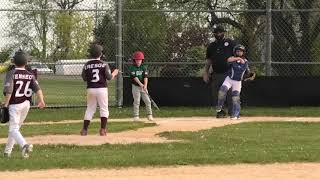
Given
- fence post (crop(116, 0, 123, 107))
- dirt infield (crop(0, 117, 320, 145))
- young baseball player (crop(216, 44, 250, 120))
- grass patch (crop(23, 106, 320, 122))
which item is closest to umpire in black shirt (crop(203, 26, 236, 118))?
young baseball player (crop(216, 44, 250, 120))

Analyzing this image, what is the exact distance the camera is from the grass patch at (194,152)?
341 inches

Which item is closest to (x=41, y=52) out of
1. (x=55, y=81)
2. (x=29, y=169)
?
(x=55, y=81)

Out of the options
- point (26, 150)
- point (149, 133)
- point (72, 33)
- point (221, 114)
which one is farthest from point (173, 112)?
point (26, 150)

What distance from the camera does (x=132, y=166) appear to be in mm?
8523

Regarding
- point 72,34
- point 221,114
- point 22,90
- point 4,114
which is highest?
point 72,34

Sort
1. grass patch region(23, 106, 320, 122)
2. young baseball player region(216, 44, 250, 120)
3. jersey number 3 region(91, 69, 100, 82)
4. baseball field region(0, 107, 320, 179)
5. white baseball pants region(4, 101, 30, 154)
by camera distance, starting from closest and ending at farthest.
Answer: baseball field region(0, 107, 320, 179) < white baseball pants region(4, 101, 30, 154) < jersey number 3 region(91, 69, 100, 82) < young baseball player region(216, 44, 250, 120) < grass patch region(23, 106, 320, 122)

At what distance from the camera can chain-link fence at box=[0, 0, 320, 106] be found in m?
18.0

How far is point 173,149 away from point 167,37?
8.69 meters

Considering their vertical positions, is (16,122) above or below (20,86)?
below

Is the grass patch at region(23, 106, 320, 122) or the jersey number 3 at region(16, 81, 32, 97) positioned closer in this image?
the jersey number 3 at region(16, 81, 32, 97)

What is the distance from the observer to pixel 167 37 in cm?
1833

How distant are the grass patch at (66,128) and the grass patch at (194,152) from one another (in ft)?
4.61

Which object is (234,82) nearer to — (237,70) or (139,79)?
(237,70)

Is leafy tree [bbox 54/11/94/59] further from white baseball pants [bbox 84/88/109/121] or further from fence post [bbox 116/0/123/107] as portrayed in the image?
white baseball pants [bbox 84/88/109/121]
